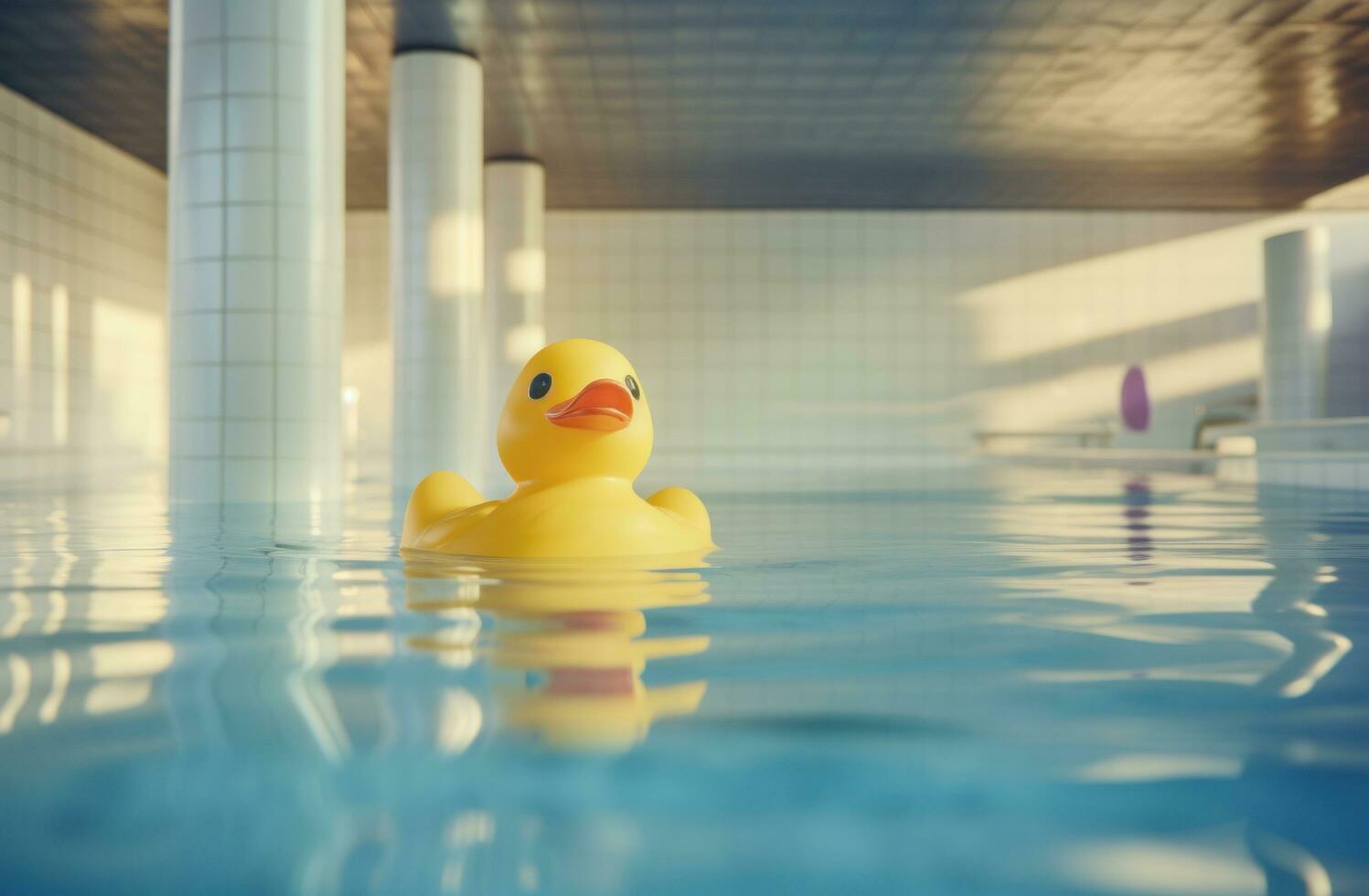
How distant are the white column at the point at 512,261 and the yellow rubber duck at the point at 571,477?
1527 centimetres

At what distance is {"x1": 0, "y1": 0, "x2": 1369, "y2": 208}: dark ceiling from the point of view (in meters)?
13.4

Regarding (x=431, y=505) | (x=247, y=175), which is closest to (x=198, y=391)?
(x=247, y=175)

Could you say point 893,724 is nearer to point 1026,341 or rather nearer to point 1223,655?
point 1223,655

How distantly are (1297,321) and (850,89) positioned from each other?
815cm

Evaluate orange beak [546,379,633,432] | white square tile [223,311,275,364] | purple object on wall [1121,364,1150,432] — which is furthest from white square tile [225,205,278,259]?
purple object on wall [1121,364,1150,432]

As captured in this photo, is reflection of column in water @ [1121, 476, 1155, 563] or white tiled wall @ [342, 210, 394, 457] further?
white tiled wall @ [342, 210, 394, 457]

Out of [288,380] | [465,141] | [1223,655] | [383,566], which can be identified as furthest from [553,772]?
[465,141]

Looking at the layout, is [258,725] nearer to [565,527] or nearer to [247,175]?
[565,527]

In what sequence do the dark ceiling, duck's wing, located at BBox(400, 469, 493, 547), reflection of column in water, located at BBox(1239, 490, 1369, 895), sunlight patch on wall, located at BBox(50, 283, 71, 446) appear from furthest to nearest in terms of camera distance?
sunlight patch on wall, located at BBox(50, 283, 71, 446)
the dark ceiling
duck's wing, located at BBox(400, 469, 493, 547)
reflection of column in water, located at BBox(1239, 490, 1369, 895)

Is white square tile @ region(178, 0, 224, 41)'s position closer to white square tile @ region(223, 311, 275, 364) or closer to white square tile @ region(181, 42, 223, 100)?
white square tile @ region(181, 42, 223, 100)

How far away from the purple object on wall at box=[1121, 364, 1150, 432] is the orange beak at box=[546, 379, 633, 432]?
75.9 feet

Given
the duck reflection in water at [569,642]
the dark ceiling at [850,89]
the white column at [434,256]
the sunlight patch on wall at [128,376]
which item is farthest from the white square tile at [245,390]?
the sunlight patch on wall at [128,376]

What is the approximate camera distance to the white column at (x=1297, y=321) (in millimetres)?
18391

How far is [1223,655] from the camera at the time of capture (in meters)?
2.43
